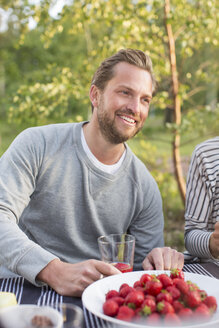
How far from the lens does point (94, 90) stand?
Result: 2.37 metres

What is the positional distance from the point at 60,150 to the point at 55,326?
4.34ft

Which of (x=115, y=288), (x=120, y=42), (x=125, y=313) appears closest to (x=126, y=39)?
(x=120, y=42)

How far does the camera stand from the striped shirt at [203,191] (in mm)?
2156

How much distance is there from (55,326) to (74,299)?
58cm

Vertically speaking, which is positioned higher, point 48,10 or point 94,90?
point 48,10

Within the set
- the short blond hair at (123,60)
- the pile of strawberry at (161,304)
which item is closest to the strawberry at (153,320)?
the pile of strawberry at (161,304)

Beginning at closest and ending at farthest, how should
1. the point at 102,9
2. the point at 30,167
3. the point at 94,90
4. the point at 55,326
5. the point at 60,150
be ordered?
1. the point at 55,326
2. the point at 30,167
3. the point at 60,150
4. the point at 94,90
5. the point at 102,9

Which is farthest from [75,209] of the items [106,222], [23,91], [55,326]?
[23,91]

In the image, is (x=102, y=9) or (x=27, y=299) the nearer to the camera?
(x=27, y=299)

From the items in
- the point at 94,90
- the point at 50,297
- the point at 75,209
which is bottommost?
the point at 50,297

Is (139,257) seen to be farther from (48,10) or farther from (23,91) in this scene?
(48,10)

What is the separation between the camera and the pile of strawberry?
101 cm

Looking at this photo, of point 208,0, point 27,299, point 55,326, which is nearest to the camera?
point 55,326

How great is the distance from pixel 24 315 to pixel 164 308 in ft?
1.22
